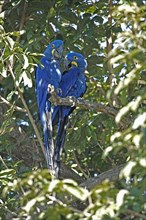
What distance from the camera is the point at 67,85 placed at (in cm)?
440

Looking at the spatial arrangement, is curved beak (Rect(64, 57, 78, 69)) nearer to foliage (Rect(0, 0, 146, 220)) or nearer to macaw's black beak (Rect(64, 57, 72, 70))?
macaw's black beak (Rect(64, 57, 72, 70))

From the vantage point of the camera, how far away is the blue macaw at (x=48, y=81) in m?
3.85

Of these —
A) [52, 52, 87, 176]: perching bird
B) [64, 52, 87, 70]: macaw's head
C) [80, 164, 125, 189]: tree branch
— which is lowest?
[80, 164, 125, 189]: tree branch

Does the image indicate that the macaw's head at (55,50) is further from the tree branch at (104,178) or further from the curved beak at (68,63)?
the tree branch at (104,178)

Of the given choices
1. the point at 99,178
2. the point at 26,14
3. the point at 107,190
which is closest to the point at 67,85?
the point at 26,14

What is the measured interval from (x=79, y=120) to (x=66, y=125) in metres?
0.26

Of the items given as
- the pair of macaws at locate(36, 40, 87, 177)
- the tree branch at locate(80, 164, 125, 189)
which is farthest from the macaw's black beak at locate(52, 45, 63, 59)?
the tree branch at locate(80, 164, 125, 189)

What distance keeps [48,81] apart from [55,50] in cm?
24

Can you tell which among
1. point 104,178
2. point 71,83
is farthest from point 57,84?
point 104,178

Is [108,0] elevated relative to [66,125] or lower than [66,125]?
elevated

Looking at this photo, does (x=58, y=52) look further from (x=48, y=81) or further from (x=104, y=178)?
(x=104, y=178)

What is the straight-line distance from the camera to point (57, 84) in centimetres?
434

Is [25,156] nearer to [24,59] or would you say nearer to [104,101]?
[104,101]

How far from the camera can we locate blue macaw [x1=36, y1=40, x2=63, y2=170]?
12.6ft
